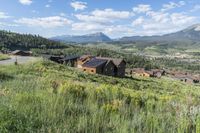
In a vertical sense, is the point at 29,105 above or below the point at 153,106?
above

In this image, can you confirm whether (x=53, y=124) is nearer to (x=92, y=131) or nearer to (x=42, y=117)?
(x=42, y=117)

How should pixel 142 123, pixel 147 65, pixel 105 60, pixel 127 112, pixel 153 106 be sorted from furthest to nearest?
pixel 147 65 < pixel 105 60 < pixel 153 106 < pixel 127 112 < pixel 142 123

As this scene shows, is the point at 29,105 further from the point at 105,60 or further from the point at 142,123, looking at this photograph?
the point at 105,60

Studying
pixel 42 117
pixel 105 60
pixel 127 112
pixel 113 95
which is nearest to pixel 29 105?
pixel 42 117

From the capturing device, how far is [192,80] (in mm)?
118188

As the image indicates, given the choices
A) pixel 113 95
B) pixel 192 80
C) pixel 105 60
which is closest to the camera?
pixel 113 95

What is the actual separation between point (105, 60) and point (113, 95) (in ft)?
185

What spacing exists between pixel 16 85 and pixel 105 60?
56.7 meters

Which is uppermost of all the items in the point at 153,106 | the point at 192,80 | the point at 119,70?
the point at 153,106

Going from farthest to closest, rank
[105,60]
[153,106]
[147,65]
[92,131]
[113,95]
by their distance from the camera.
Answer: [147,65] → [105,60] → [113,95] → [153,106] → [92,131]

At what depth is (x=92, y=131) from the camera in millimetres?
4656

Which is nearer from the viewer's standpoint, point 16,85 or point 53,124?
point 53,124

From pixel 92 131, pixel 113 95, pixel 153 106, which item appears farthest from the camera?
pixel 113 95

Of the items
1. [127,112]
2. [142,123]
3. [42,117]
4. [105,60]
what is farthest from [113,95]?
[105,60]
